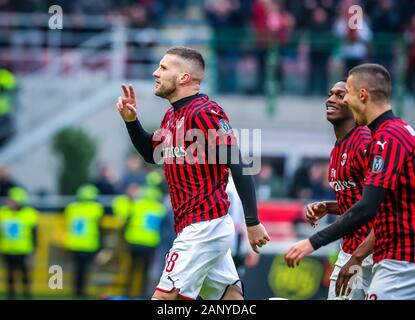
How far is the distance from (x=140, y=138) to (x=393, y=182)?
239 centimetres

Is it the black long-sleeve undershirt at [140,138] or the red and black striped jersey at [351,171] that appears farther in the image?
the black long-sleeve undershirt at [140,138]

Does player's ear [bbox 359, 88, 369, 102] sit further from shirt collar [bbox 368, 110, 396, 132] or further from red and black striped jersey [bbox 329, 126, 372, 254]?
red and black striped jersey [bbox 329, 126, 372, 254]

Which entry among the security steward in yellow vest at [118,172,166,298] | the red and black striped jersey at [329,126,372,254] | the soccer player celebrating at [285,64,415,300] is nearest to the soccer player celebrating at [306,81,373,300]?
the red and black striped jersey at [329,126,372,254]

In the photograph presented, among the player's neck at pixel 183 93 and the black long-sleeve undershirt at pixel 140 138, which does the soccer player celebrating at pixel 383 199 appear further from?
the black long-sleeve undershirt at pixel 140 138

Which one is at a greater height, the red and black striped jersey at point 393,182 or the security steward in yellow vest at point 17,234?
the red and black striped jersey at point 393,182

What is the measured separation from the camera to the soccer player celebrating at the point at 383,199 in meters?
6.57

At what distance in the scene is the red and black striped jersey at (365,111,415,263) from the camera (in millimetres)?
6609

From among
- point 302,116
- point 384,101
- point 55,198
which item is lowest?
point 55,198

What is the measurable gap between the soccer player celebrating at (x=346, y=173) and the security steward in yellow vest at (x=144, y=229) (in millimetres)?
8779

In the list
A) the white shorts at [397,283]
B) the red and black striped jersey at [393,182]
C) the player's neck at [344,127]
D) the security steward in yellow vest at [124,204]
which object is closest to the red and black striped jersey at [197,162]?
the player's neck at [344,127]
